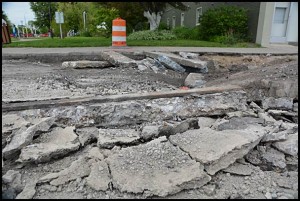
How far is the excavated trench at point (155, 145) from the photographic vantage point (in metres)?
2.30

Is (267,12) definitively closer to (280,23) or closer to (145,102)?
(280,23)

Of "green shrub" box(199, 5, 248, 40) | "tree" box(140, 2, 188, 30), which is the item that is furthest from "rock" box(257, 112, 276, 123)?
"tree" box(140, 2, 188, 30)

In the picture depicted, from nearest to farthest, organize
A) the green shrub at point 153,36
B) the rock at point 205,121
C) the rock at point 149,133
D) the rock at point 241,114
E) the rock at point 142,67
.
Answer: the rock at point 149,133, the rock at point 205,121, the rock at point 241,114, the rock at point 142,67, the green shrub at point 153,36

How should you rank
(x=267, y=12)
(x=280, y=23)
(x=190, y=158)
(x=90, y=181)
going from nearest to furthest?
1. (x=90, y=181)
2. (x=190, y=158)
3. (x=267, y=12)
4. (x=280, y=23)

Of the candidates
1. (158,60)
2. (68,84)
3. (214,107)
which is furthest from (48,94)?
(158,60)

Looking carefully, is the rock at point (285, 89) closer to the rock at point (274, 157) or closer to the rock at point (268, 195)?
the rock at point (274, 157)

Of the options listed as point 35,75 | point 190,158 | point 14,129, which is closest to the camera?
point 190,158

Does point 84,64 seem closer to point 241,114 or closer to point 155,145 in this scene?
point 241,114

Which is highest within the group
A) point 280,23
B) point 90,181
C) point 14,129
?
point 280,23

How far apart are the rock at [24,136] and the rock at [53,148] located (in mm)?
77

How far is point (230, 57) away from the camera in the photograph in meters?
7.87

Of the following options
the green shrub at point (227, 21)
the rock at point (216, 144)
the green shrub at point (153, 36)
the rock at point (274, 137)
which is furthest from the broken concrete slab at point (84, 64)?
the green shrub at point (227, 21)

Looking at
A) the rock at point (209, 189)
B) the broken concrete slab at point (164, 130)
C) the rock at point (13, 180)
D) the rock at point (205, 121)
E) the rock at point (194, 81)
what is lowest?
the rock at point (209, 189)

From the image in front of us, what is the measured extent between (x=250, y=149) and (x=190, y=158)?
67 cm
